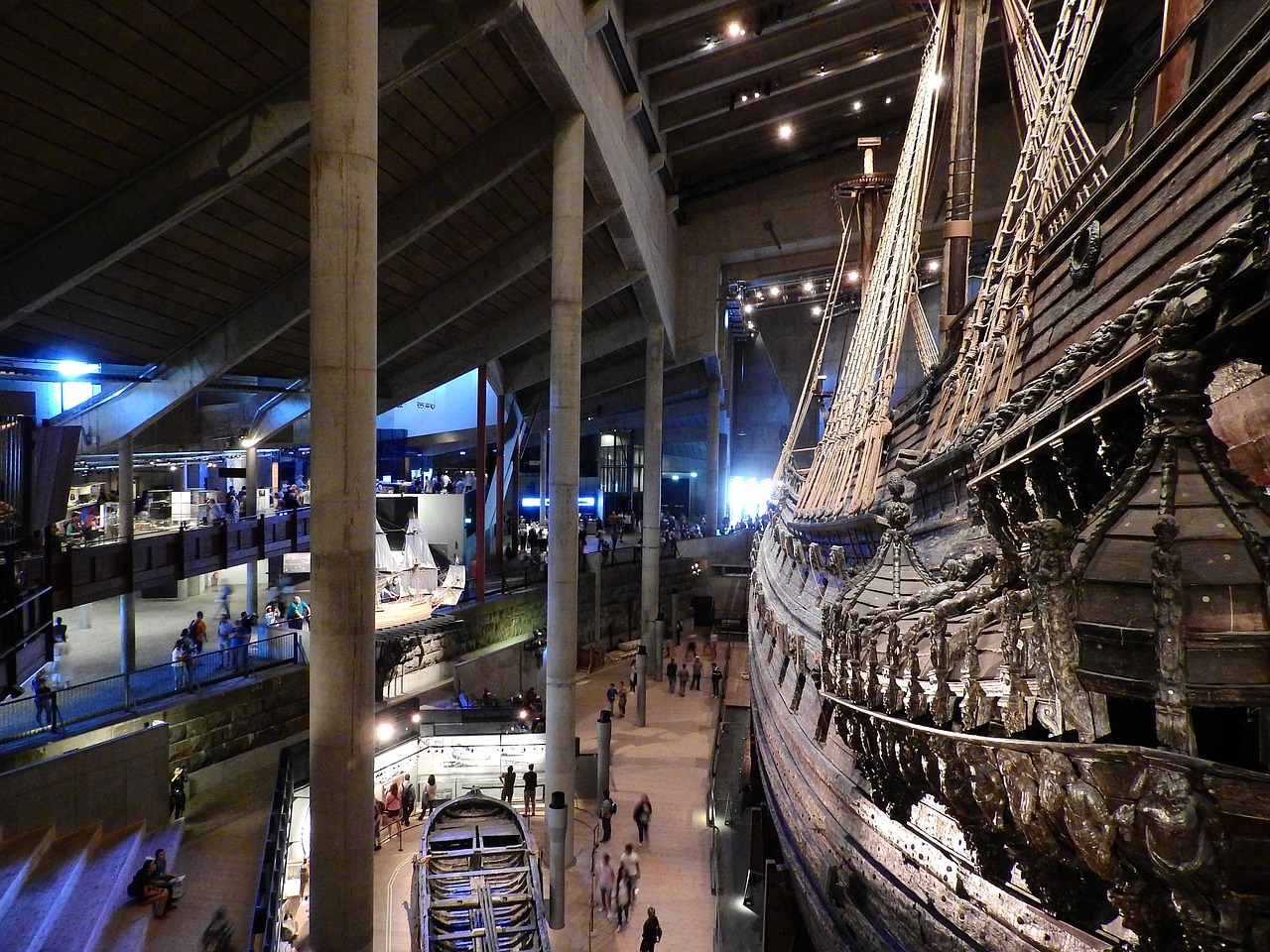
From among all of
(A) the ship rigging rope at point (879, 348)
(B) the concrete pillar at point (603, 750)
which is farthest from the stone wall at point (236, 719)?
(A) the ship rigging rope at point (879, 348)

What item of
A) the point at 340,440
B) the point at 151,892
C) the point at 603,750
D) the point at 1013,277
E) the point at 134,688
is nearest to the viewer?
the point at 340,440

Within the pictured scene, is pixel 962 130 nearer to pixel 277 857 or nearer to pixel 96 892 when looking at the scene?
pixel 277 857

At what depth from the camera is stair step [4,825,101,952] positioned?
5594 millimetres

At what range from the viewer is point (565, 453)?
31.6 ft

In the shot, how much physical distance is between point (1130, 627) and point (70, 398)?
1493cm

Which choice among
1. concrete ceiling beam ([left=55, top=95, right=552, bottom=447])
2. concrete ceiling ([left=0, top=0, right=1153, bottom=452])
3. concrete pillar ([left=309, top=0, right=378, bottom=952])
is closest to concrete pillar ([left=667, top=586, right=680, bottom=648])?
concrete ceiling ([left=0, top=0, right=1153, bottom=452])

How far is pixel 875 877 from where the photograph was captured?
3811 mm

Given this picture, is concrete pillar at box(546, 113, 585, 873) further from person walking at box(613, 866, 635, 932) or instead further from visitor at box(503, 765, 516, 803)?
visitor at box(503, 765, 516, 803)

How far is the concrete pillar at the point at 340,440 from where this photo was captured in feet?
15.4

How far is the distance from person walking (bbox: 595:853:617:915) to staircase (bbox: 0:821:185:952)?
425 cm

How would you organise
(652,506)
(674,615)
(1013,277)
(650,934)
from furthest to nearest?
(674,615)
(652,506)
(650,934)
(1013,277)

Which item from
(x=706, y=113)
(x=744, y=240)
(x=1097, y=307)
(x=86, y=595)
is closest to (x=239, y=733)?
(x=86, y=595)

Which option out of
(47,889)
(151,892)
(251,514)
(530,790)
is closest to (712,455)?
(251,514)

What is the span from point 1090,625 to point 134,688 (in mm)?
10219
